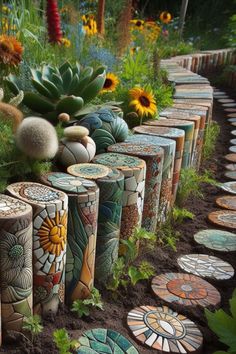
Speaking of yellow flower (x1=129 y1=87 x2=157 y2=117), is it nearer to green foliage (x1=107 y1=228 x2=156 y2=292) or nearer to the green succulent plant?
the green succulent plant

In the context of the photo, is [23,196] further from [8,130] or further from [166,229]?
[166,229]

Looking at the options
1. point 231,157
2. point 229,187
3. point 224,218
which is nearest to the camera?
point 224,218

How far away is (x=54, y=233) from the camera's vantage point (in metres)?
1.43

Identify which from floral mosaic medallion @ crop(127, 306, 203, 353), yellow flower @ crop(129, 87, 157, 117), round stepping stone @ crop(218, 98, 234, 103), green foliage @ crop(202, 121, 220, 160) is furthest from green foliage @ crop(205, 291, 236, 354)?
round stepping stone @ crop(218, 98, 234, 103)

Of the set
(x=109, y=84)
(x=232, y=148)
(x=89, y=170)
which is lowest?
(x=232, y=148)

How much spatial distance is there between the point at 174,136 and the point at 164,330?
1106mm

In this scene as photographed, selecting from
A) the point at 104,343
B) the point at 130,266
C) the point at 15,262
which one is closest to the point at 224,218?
the point at 130,266

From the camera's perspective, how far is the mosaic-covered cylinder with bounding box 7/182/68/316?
1.40 metres

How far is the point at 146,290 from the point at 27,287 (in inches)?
23.5

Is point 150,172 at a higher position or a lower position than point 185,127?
lower

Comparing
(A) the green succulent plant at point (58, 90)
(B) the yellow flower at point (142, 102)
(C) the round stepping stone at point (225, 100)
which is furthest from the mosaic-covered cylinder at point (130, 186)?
(C) the round stepping stone at point (225, 100)

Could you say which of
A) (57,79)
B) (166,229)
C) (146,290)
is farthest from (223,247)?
(57,79)

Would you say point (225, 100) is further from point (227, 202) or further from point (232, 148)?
point (227, 202)

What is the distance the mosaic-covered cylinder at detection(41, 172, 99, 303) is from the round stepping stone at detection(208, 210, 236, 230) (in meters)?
1.07
